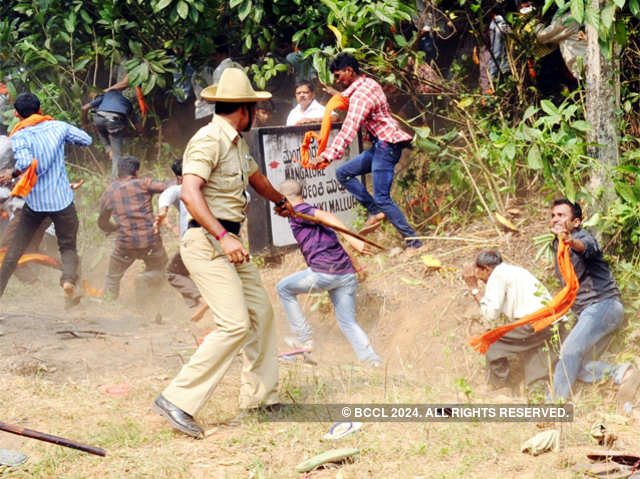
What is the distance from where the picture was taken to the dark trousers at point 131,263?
9.11m

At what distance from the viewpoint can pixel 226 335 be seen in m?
4.94

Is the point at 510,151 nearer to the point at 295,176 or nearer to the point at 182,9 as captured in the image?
the point at 295,176

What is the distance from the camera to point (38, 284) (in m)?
9.82

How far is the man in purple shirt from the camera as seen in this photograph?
278 inches

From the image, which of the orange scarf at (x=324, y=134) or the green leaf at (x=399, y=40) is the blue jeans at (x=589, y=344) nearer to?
the orange scarf at (x=324, y=134)

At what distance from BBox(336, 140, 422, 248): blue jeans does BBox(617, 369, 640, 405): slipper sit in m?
2.90

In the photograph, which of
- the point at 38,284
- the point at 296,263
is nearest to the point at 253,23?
the point at 296,263

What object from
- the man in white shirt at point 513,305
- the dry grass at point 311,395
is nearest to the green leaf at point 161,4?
the dry grass at point 311,395

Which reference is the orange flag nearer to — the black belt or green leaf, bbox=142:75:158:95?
green leaf, bbox=142:75:158:95

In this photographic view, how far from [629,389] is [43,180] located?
5572 millimetres

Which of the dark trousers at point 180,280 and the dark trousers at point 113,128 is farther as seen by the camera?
the dark trousers at point 113,128

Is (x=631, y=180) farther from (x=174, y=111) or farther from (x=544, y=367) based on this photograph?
(x=174, y=111)

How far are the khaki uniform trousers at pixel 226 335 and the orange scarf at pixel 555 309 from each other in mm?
1765

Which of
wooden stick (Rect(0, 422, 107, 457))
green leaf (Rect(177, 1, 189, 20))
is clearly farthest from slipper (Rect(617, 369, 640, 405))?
green leaf (Rect(177, 1, 189, 20))
